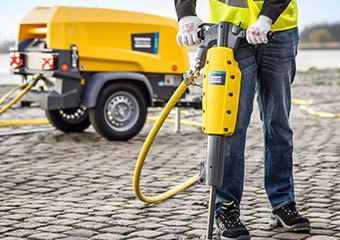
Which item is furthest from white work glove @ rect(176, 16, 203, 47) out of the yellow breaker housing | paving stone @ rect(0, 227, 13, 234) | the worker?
paving stone @ rect(0, 227, 13, 234)

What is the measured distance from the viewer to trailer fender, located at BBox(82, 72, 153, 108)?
902cm

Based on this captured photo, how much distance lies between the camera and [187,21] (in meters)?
4.58

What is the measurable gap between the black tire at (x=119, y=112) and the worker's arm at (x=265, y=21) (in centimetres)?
494

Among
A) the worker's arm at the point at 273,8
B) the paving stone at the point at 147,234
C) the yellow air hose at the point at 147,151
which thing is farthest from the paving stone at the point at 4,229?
the worker's arm at the point at 273,8

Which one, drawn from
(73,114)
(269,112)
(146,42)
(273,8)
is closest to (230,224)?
(269,112)

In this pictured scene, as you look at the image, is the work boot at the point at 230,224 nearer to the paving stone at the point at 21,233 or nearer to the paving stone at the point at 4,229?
the paving stone at the point at 21,233

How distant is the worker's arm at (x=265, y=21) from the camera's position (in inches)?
168

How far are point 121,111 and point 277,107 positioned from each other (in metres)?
4.80

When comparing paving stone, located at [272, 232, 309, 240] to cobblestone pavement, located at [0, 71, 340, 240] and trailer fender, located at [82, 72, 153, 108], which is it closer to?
cobblestone pavement, located at [0, 71, 340, 240]

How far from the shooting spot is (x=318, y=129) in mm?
10375

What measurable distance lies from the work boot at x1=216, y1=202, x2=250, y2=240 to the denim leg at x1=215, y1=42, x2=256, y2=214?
2.8 inches

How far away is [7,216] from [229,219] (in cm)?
151

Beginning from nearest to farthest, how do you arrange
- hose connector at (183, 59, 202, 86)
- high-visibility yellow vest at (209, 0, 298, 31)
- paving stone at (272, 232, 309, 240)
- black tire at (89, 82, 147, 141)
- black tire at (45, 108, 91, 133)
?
high-visibility yellow vest at (209, 0, 298, 31) < hose connector at (183, 59, 202, 86) < paving stone at (272, 232, 309, 240) < black tire at (89, 82, 147, 141) < black tire at (45, 108, 91, 133)

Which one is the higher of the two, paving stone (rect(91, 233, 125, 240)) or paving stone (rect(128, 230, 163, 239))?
paving stone (rect(128, 230, 163, 239))
